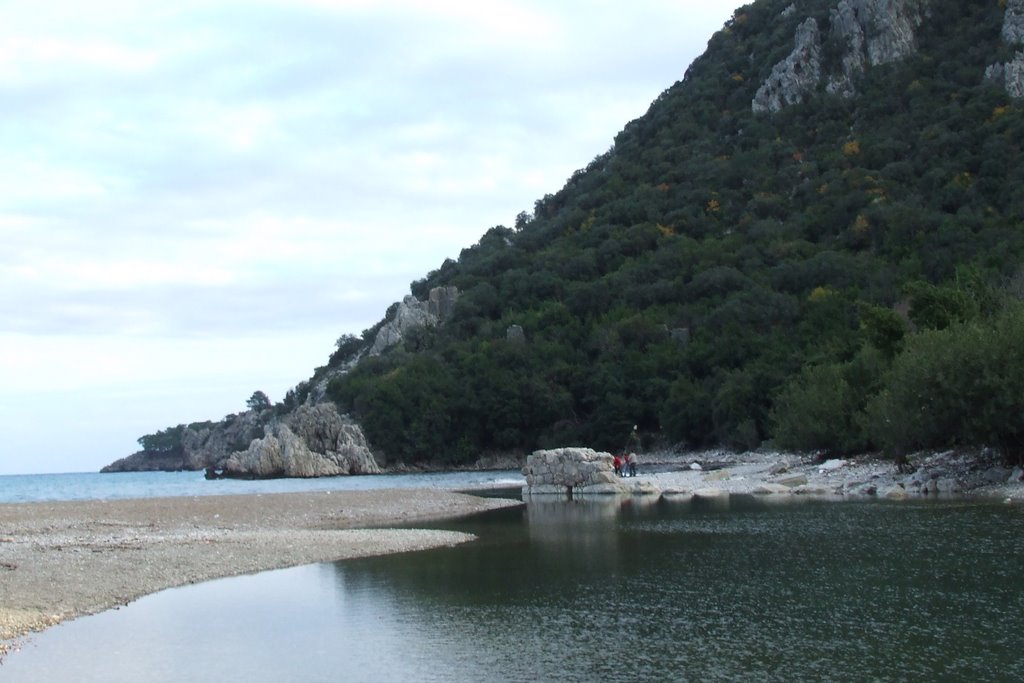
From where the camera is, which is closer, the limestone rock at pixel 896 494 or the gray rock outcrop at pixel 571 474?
the limestone rock at pixel 896 494

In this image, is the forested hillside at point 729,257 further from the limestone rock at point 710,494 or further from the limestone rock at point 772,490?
the limestone rock at point 772,490

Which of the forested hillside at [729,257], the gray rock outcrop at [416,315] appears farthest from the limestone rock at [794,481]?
the gray rock outcrop at [416,315]

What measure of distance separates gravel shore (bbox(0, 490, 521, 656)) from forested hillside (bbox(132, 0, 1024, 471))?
30.5m

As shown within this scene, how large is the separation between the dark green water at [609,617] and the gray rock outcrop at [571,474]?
68.9ft

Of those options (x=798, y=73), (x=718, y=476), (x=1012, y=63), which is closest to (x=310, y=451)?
(x=718, y=476)

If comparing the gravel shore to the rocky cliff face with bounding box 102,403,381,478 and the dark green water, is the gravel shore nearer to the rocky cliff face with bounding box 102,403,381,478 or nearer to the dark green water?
the dark green water

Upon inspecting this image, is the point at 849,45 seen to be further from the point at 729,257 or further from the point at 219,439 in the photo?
the point at 219,439

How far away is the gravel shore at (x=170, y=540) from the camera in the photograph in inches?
875

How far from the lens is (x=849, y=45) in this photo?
115562mm

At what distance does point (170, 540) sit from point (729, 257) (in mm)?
82219

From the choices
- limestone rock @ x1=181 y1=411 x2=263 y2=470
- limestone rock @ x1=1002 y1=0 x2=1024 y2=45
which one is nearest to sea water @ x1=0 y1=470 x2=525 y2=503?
limestone rock @ x1=181 y1=411 x2=263 y2=470

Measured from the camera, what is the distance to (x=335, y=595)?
22.6m

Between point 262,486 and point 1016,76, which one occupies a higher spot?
point 1016,76

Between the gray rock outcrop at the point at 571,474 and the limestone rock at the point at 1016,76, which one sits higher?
the limestone rock at the point at 1016,76
